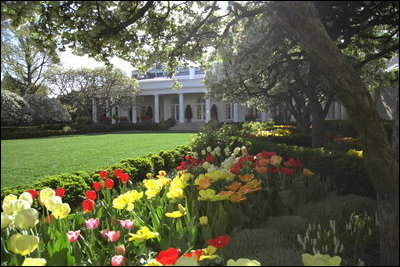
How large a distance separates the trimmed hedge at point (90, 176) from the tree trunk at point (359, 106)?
288cm

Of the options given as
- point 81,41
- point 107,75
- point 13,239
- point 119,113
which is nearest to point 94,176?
point 81,41

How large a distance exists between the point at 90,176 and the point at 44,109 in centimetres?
2630

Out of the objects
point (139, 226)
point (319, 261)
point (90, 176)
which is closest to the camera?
→ point (319, 261)

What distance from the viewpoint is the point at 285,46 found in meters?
7.53

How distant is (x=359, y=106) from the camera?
226 centimetres

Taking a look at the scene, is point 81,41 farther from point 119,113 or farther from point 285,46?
point 119,113

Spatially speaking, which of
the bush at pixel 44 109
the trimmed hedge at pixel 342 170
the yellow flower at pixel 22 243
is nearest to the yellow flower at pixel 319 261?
the yellow flower at pixel 22 243

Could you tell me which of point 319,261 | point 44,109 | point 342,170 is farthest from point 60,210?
point 44,109

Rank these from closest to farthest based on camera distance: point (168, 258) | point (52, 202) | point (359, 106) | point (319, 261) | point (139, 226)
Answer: point (319, 261) → point (168, 258) → point (359, 106) → point (52, 202) → point (139, 226)

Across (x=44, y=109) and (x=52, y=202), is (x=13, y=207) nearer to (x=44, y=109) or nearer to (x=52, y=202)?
(x=52, y=202)

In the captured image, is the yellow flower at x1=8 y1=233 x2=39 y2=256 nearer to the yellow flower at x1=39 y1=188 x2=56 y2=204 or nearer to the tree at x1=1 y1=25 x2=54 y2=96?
the yellow flower at x1=39 y1=188 x2=56 y2=204

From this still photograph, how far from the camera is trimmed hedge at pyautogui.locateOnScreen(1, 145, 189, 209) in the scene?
5.12m

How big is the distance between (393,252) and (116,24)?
3.31m

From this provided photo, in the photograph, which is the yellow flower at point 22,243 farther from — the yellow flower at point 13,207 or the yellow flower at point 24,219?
the yellow flower at point 13,207
